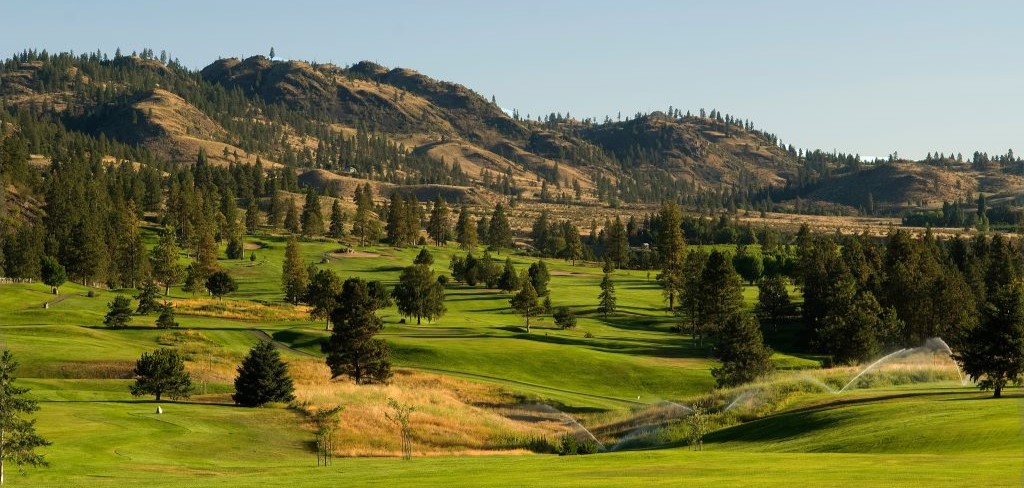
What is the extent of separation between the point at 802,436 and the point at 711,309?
7306cm

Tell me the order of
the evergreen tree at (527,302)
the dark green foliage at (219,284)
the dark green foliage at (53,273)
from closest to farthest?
the evergreen tree at (527,302), the dark green foliage at (53,273), the dark green foliage at (219,284)

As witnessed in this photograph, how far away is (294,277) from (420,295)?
81.3ft

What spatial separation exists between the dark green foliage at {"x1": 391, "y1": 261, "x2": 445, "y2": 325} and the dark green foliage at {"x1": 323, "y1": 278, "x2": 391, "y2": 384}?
38175 mm

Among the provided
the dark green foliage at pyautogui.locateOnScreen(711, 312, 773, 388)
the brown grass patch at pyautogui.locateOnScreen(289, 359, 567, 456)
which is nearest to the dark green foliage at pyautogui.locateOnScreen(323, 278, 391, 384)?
the brown grass patch at pyautogui.locateOnScreen(289, 359, 567, 456)

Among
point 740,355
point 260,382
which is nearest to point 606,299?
point 740,355

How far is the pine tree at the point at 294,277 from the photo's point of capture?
150375 mm

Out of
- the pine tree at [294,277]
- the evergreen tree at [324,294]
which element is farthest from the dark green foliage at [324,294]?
the pine tree at [294,277]

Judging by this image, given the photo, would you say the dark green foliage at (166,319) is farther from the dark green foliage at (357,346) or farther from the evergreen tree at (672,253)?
the evergreen tree at (672,253)

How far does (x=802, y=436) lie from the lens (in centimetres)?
5838

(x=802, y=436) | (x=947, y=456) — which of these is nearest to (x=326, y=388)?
(x=802, y=436)

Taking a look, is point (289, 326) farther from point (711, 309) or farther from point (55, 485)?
point (55, 485)

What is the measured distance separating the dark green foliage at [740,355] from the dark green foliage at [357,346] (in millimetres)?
31409

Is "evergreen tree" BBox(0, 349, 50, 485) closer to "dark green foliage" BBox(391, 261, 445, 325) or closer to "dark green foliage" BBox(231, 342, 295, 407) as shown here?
"dark green foliage" BBox(231, 342, 295, 407)

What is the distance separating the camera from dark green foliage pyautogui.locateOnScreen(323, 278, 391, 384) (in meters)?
94.4
